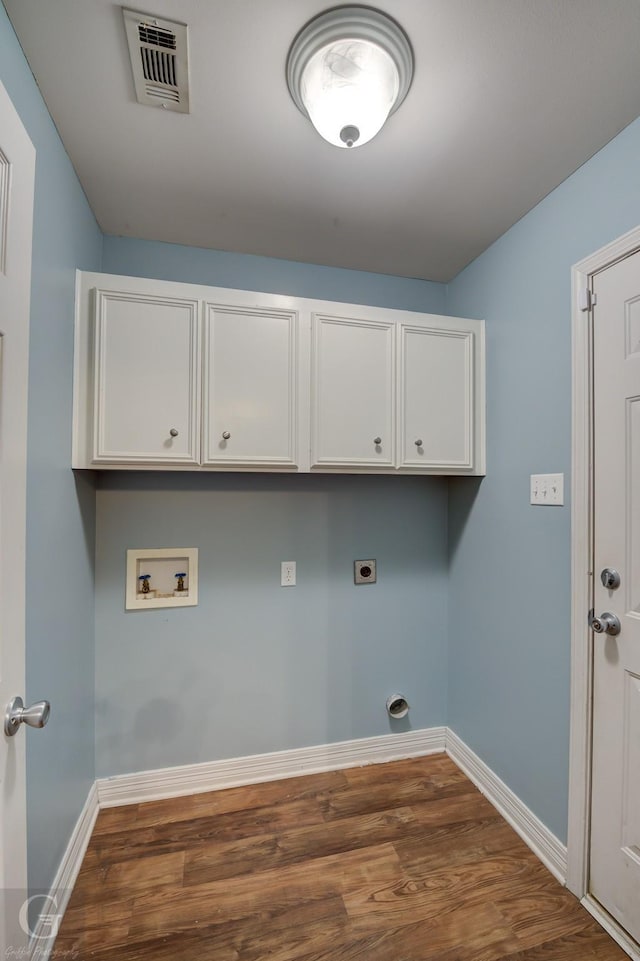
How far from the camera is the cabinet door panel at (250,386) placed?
1.67 metres

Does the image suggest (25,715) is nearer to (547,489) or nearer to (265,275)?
(547,489)

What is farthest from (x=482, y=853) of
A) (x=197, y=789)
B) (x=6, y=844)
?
(x=6, y=844)

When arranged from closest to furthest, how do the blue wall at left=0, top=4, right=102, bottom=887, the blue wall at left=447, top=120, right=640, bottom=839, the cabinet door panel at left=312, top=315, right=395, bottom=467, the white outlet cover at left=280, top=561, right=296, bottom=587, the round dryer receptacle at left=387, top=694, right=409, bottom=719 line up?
the blue wall at left=0, top=4, right=102, bottom=887
the blue wall at left=447, top=120, right=640, bottom=839
the cabinet door panel at left=312, top=315, right=395, bottom=467
the white outlet cover at left=280, top=561, right=296, bottom=587
the round dryer receptacle at left=387, top=694, right=409, bottom=719

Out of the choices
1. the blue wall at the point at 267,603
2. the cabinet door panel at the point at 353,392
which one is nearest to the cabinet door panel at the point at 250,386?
the cabinet door panel at the point at 353,392

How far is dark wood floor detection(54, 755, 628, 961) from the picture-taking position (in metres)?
1.27

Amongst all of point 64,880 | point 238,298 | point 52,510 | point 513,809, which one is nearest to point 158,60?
point 238,298

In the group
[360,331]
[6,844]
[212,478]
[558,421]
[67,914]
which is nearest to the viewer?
[6,844]

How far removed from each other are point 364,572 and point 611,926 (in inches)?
56.1

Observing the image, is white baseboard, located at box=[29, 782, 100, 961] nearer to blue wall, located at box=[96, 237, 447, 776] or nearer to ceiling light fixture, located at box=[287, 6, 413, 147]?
Result: blue wall, located at box=[96, 237, 447, 776]

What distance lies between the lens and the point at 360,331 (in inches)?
71.8

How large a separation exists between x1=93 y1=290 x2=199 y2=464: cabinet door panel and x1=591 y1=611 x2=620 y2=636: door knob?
153 cm

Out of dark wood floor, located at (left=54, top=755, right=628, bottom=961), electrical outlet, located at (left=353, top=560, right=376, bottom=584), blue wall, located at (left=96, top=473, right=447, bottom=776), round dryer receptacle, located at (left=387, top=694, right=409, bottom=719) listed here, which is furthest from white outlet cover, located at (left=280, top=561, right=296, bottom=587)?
dark wood floor, located at (left=54, top=755, right=628, bottom=961)

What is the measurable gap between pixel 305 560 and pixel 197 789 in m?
1.15

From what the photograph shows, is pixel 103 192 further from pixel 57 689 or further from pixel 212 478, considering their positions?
pixel 57 689
